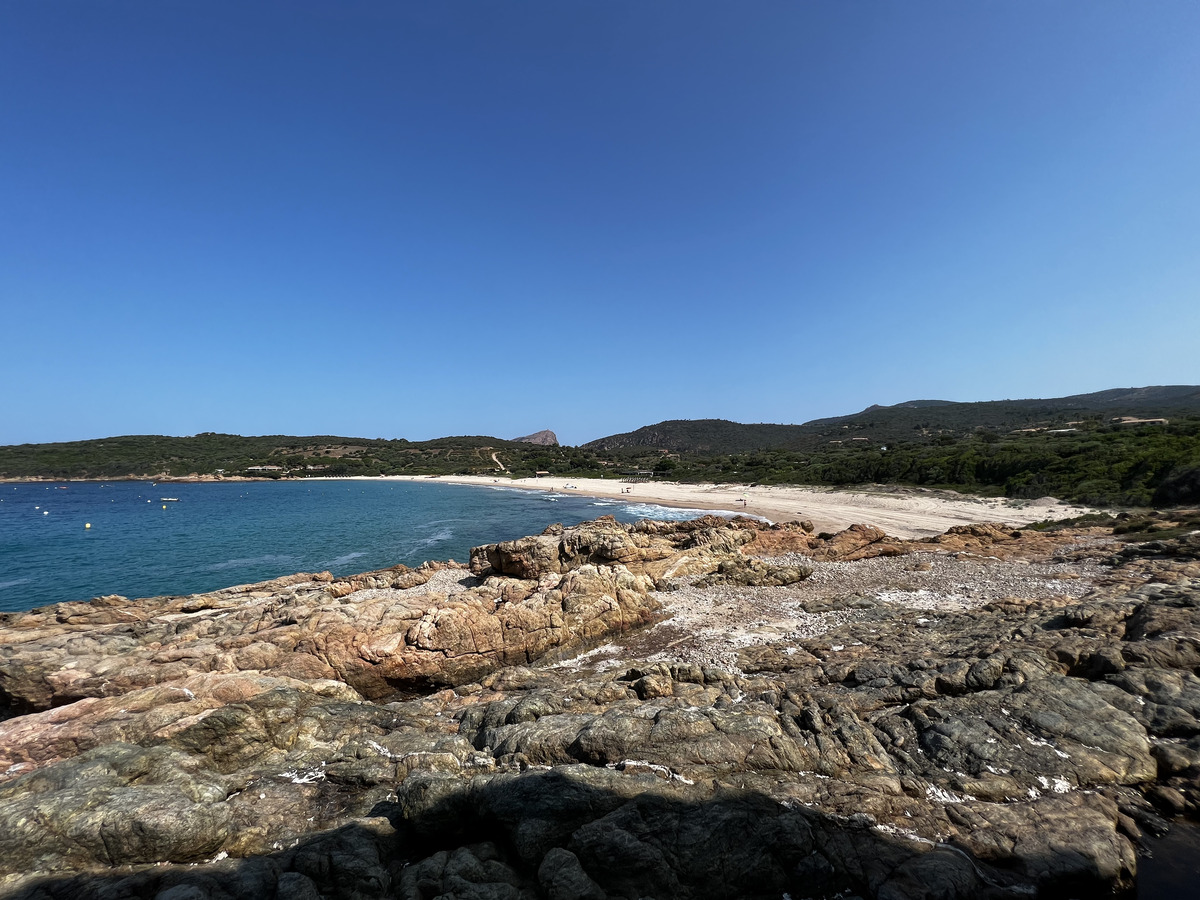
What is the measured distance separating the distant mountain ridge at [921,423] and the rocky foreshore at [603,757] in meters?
103

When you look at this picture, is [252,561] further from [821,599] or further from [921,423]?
[921,423]

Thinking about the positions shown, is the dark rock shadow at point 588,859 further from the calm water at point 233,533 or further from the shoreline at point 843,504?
the shoreline at point 843,504

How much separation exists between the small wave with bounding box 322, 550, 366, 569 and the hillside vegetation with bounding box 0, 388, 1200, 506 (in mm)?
46823

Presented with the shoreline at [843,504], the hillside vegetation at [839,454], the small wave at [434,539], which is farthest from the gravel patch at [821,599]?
the small wave at [434,539]

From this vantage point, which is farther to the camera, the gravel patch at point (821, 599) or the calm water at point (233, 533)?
the calm water at point (233, 533)

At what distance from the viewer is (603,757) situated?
257 inches

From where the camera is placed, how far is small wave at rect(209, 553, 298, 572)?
2941 cm

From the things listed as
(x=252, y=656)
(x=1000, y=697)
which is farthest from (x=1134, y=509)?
(x=252, y=656)

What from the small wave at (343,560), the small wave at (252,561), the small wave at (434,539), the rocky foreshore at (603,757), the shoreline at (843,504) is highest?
the rocky foreshore at (603,757)

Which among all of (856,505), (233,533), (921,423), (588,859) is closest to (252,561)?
(233,533)

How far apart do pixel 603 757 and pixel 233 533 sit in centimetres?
4710

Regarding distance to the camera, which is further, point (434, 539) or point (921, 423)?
point (921, 423)

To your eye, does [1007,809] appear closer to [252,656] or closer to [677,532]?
Answer: [252,656]

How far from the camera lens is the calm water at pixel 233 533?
26.9 m
